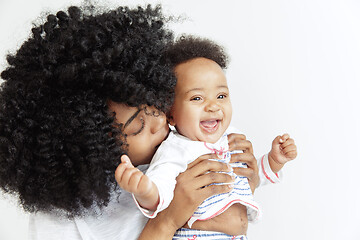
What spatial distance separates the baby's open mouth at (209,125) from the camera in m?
1.69

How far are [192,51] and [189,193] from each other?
1.69ft

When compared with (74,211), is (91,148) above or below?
above

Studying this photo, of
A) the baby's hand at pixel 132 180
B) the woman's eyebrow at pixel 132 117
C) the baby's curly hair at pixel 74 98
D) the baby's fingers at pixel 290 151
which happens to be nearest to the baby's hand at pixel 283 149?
the baby's fingers at pixel 290 151

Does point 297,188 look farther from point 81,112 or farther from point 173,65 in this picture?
point 81,112

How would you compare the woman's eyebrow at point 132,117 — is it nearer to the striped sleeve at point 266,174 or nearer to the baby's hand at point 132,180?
the baby's hand at point 132,180

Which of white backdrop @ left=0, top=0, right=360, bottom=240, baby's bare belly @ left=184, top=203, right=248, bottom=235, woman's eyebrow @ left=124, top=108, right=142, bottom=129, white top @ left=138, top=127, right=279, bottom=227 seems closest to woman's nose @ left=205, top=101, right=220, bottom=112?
white top @ left=138, top=127, right=279, bottom=227

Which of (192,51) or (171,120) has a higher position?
(192,51)

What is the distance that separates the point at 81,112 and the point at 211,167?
1.51ft

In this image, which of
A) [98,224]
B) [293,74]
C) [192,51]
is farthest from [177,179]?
[293,74]

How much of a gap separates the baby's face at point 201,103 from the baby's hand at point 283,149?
30 centimetres

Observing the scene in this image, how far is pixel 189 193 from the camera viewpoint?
1606 mm

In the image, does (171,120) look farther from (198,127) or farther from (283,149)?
(283,149)

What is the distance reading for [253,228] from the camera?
273 centimetres

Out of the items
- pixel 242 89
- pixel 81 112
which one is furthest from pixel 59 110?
pixel 242 89
